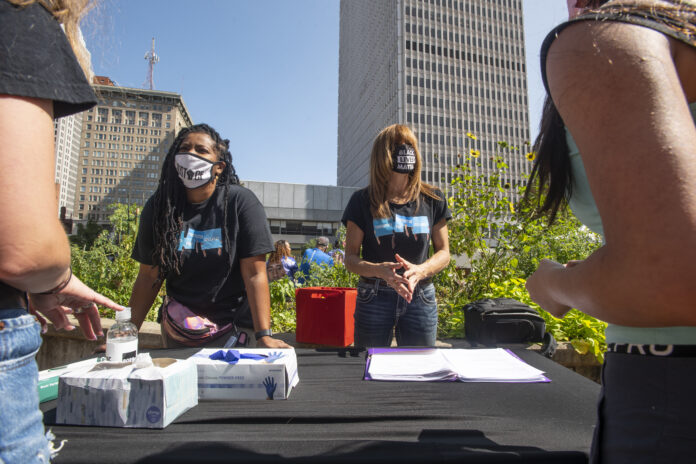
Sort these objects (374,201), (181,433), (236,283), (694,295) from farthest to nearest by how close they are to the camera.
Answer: (374,201), (236,283), (181,433), (694,295)

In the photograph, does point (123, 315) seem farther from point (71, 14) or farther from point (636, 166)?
point (636, 166)

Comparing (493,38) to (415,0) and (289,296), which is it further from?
(289,296)

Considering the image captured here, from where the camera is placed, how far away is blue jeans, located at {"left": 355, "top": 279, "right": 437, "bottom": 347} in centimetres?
236

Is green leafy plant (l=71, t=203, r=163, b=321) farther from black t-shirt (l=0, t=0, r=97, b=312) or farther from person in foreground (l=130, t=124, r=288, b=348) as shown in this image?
black t-shirt (l=0, t=0, r=97, b=312)

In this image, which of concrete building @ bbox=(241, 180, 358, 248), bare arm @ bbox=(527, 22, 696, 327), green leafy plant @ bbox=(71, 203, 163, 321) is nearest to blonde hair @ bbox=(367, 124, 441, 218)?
bare arm @ bbox=(527, 22, 696, 327)

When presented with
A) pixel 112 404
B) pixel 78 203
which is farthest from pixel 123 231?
pixel 78 203

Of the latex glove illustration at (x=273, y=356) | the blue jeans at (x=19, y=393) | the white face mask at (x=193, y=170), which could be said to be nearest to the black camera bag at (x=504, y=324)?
the latex glove illustration at (x=273, y=356)

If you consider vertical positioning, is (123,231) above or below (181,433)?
above

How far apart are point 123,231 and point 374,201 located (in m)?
5.30

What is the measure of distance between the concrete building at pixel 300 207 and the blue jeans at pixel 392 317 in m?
34.1

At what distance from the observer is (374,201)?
101 inches

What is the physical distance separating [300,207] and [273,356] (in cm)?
4083

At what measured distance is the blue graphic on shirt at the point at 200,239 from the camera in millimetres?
2162

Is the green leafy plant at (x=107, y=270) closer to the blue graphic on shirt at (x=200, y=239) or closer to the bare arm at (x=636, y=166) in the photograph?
the blue graphic on shirt at (x=200, y=239)
